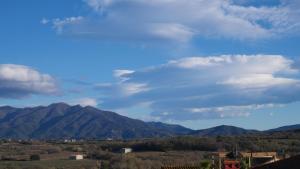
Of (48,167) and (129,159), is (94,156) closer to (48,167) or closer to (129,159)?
(48,167)

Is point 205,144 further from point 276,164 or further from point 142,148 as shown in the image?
point 276,164

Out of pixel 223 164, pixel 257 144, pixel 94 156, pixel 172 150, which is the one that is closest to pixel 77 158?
pixel 94 156

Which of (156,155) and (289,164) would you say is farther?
(156,155)

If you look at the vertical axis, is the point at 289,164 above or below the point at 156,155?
below

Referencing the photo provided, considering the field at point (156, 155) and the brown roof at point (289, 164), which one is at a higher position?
the field at point (156, 155)

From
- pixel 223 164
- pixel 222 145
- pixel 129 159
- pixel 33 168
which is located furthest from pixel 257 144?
pixel 223 164

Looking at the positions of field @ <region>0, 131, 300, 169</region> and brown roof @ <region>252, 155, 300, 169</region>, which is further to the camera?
field @ <region>0, 131, 300, 169</region>

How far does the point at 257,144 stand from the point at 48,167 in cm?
4064

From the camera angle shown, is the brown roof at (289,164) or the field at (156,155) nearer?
the brown roof at (289,164)

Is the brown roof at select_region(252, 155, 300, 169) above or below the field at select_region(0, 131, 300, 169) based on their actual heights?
below

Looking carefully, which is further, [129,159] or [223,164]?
A: [129,159]

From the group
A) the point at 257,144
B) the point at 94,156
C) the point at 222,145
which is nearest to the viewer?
the point at 257,144

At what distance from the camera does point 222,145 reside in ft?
456

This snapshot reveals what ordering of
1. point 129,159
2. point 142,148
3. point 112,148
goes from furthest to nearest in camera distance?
point 112,148 → point 142,148 → point 129,159
